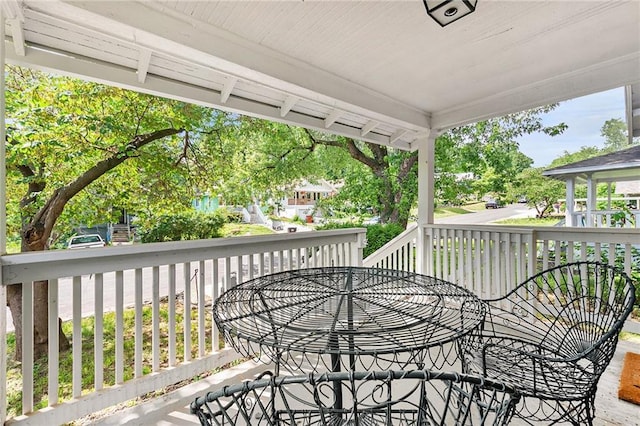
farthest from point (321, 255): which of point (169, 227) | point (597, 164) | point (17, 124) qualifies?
point (597, 164)

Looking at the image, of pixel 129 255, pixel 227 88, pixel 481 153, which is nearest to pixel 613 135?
pixel 481 153

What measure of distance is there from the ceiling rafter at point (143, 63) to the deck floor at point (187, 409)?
2230 millimetres

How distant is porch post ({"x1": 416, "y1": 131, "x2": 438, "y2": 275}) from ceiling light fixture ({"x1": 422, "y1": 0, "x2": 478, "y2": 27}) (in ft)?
7.36

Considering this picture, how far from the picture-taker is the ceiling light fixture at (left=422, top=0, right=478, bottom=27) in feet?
5.22

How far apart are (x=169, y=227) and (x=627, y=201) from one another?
39.1 feet

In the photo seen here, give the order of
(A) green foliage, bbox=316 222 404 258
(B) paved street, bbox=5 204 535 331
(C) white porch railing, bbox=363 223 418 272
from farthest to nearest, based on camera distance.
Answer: (A) green foliage, bbox=316 222 404 258 → (B) paved street, bbox=5 204 535 331 → (C) white porch railing, bbox=363 223 418 272

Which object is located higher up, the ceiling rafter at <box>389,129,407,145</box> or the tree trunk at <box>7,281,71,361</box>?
the ceiling rafter at <box>389,129,407,145</box>

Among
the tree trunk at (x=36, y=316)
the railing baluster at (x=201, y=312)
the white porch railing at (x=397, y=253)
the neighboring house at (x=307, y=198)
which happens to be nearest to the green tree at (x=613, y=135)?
the neighboring house at (x=307, y=198)

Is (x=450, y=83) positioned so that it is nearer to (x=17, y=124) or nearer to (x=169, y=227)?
(x=17, y=124)

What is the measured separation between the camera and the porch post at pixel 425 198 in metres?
3.93

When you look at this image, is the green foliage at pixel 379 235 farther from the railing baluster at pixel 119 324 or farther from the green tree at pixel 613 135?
the green tree at pixel 613 135

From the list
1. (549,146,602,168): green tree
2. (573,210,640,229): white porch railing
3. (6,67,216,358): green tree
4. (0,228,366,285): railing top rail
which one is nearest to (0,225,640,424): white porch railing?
(0,228,366,285): railing top rail

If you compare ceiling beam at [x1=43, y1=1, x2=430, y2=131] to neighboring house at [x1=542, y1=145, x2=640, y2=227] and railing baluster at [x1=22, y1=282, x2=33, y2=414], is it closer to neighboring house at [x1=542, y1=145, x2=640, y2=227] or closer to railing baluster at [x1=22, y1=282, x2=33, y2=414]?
railing baluster at [x1=22, y1=282, x2=33, y2=414]

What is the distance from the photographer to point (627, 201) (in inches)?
344
